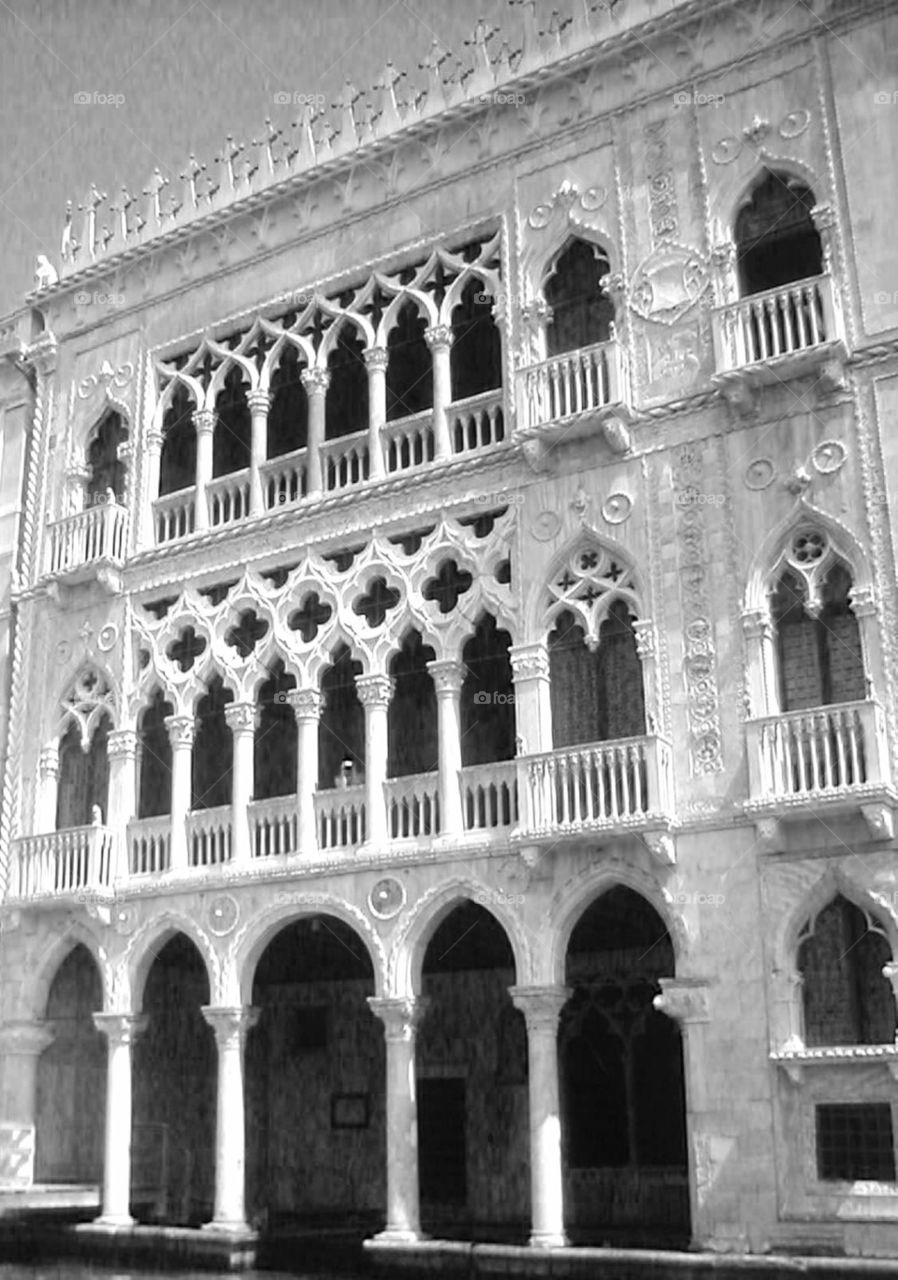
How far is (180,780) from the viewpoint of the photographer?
20.9 metres

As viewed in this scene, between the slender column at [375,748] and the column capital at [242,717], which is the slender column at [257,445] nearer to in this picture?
the column capital at [242,717]

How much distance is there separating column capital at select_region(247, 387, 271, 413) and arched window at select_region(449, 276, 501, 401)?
8.81 ft

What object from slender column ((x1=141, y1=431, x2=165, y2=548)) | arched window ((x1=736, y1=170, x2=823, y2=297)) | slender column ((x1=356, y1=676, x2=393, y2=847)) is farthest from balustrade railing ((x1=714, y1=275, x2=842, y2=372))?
slender column ((x1=141, y1=431, x2=165, y2=548))

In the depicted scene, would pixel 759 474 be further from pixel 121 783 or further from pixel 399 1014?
pixel 121 783

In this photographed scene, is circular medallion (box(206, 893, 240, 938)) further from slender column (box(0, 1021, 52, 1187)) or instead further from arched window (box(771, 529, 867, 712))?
arched window (box(771, 529, 867, 712))

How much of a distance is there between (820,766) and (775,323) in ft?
16.1

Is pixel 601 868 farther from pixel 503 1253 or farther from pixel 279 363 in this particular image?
pixel 279 363

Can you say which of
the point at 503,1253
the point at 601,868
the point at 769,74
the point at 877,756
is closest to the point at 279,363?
the point at 769,74

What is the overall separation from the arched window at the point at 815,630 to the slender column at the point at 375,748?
5023 millimetres

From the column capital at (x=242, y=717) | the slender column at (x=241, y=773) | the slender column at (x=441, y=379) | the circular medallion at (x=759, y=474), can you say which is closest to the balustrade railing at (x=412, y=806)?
Result: the slender column at (x=241, y=773)

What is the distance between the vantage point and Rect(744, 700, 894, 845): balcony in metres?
15.1

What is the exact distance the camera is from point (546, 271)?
1931cm

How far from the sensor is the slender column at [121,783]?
21.3 m


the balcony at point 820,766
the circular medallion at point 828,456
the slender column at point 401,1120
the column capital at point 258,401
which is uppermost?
the column capital at point 258,401
